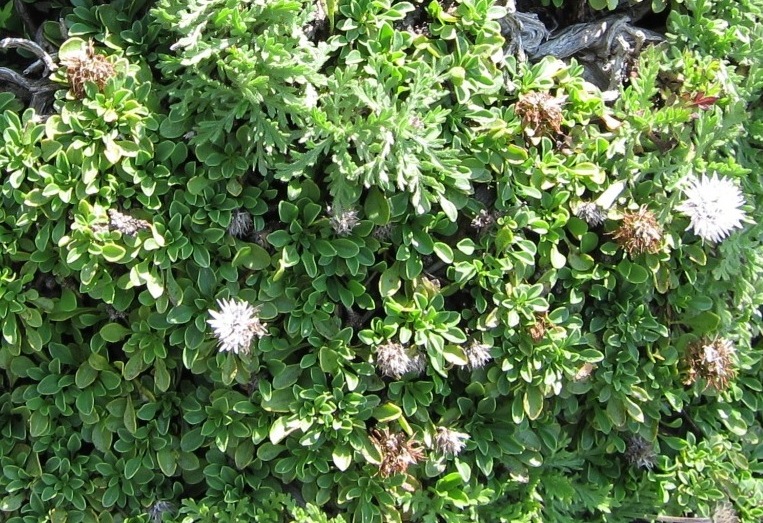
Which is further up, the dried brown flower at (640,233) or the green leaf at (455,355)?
the dried brown flower at (640,233)

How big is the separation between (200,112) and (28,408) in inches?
47.4

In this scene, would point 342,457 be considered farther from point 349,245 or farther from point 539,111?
→ point 539,111

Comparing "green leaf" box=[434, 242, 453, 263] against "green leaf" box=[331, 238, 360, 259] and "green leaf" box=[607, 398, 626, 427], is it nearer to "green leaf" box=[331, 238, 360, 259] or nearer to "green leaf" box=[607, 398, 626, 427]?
"green leaf" box=[331, 238, 360, 259]

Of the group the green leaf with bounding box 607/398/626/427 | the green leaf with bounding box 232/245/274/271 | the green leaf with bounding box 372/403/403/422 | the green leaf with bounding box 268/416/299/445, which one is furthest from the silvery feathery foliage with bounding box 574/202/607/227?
the green leaf with bounding box 268/416/299/445

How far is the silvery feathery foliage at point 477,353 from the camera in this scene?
266cm

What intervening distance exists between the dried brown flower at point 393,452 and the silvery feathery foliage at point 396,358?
21 cm

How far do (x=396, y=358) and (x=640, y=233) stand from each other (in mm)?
970

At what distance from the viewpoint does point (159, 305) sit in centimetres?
251

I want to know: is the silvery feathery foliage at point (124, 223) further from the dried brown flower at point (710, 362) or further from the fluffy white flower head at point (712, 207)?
the dried brown flower at point (710, 362)

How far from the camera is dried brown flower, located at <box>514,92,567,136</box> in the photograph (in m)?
2.64

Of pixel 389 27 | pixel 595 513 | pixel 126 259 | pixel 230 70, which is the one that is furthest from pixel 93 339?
pixel 595 513

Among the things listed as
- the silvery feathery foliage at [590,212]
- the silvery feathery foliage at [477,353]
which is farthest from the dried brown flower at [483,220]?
the silvery feathery foliage at [477,353]

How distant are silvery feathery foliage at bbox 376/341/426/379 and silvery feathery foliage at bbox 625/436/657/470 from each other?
105 cm

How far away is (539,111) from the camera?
8.70 feet
